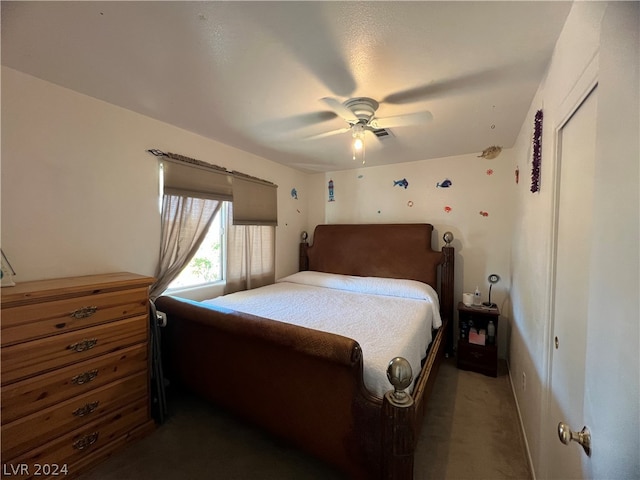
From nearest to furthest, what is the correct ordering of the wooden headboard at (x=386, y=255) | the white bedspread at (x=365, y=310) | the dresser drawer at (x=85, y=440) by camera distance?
the dresser drawer at (x=85, y=440) → the white bedspread at (x=365, y=310) → the wooden headboard at (x=386, y=255)

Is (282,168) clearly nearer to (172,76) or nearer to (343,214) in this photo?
(343,214)

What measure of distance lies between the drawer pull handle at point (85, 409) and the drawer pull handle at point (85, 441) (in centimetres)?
14

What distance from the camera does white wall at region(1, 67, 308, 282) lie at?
62.4 inches

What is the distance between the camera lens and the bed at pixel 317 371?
126 cm

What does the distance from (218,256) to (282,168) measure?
5.09 feet

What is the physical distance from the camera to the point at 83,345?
155 centimetres

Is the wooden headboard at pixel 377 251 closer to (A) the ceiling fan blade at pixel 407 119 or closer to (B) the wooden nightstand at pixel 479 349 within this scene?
(B) the wooden nightstand at pixel 479 349

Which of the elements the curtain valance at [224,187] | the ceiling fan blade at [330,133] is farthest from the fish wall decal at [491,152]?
the curtain valance at [224,187]

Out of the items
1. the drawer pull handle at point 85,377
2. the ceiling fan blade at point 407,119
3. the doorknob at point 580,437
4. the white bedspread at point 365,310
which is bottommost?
the drawer pull handle at point 85,377

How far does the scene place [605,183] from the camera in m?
0.54

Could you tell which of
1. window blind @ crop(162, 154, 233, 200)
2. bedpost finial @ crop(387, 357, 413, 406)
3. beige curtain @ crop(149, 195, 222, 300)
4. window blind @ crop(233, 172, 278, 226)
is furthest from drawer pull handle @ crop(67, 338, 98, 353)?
bedpost finial @ crop(387, 357, 413, 406)

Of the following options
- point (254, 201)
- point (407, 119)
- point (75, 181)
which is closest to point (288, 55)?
point (407, 119)

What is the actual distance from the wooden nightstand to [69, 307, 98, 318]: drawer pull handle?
10.5 ft

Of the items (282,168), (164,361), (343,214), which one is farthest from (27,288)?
(343,214)
